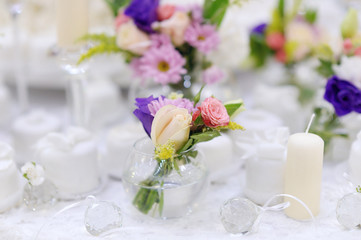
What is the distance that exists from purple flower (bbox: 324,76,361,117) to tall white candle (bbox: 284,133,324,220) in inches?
6.6

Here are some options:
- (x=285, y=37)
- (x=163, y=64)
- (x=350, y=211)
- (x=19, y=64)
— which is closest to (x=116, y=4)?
(x=163, y=64)

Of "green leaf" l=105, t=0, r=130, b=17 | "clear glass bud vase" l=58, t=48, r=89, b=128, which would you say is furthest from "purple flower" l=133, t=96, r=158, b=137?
"green leaf" l=105, t=0, r=130, b=17

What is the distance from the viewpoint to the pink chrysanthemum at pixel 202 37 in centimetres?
92

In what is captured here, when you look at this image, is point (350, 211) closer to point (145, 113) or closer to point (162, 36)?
point (145, 113)

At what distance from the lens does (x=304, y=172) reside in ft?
2.39

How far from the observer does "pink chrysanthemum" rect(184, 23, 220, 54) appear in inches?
36.2

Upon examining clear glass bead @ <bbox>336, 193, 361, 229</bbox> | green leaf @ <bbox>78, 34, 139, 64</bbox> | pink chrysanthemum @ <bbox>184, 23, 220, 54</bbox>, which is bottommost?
clear glass bead @ <bbox>336, 193, 361, 229</bbox>

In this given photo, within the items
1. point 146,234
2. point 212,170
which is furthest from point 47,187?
point 212,170

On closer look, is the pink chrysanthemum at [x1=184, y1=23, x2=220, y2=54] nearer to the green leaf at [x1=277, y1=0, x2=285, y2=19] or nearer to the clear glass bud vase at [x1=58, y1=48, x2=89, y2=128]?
the clear glass bud vase at [x1=58, y1=48, x2=89, y2=128]

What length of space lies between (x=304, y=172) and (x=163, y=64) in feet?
1.18

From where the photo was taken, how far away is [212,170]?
91 centimetres

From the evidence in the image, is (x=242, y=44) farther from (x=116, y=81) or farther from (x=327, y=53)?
(x=116, y=81)

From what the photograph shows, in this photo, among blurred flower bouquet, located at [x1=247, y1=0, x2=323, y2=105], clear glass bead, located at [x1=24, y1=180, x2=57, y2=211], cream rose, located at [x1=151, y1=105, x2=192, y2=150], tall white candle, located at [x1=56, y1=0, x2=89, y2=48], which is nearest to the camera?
cream rose, located at [x1=151, y1=105, x2=192, y2=150]

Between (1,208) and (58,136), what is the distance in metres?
0.15
